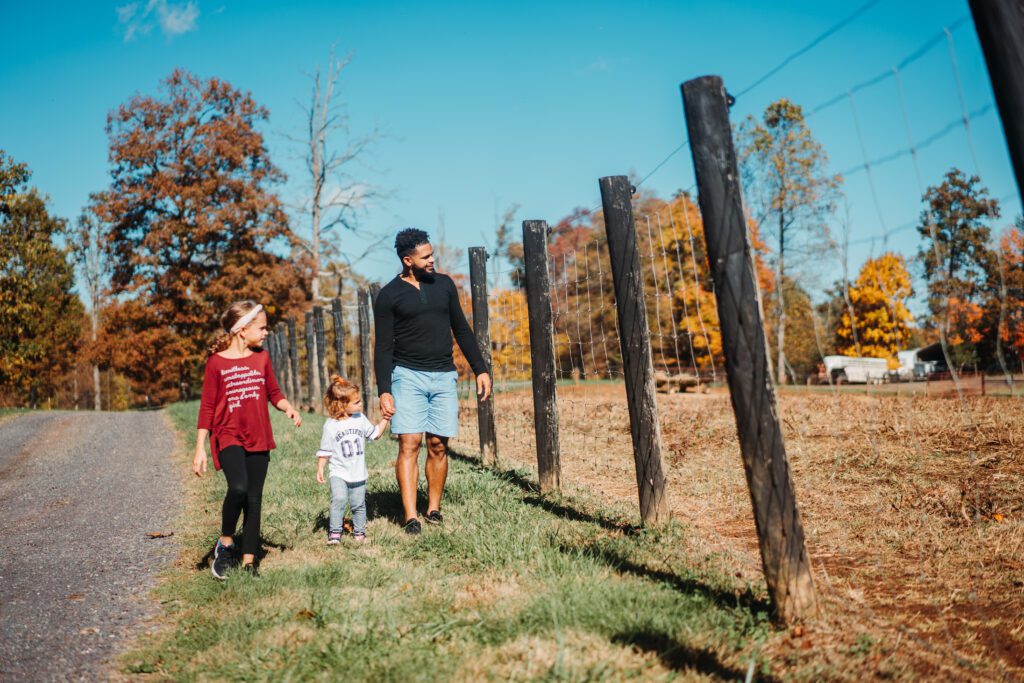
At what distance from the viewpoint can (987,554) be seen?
399 centimetres

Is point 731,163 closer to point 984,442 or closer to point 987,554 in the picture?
point 987,554

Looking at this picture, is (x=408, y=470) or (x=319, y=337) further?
(x=319, y=337)

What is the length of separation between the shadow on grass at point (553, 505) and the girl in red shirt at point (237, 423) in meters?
1.96

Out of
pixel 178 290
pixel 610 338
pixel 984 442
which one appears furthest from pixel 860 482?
pixel 178 290

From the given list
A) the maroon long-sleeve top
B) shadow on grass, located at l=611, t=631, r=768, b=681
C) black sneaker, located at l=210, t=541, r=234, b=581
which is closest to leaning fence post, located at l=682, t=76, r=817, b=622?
shadow on grass, located at l=611, t=631, r=768, b=681

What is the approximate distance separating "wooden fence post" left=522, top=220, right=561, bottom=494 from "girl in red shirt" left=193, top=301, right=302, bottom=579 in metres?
2.28

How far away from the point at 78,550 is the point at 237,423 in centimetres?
218

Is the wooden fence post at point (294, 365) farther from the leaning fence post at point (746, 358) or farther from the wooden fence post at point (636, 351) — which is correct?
the leaning fence post at point (746, 358)

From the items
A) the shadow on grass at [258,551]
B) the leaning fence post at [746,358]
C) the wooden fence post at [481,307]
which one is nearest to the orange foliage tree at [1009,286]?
the leaning fence post at [746,358]

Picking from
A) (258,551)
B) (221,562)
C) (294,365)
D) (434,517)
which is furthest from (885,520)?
(294,365)

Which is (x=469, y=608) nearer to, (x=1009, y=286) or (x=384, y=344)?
(x=384, y=344)

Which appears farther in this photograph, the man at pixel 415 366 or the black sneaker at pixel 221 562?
the man at pixel 415 366

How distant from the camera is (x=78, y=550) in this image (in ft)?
17.5

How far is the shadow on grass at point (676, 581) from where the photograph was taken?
319cm
